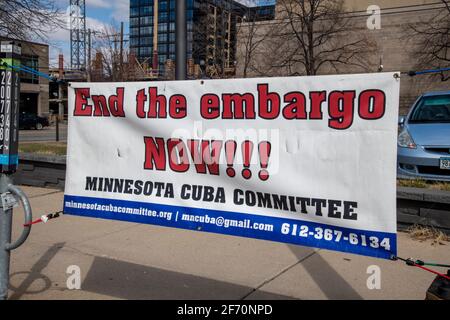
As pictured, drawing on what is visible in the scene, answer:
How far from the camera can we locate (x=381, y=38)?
26.1m

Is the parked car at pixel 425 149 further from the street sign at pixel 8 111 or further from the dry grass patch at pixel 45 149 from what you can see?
the dry grass patch at pixel 45 149

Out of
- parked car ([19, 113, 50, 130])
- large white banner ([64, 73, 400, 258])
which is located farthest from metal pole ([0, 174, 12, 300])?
parked car ([19, 113, 50, 130])

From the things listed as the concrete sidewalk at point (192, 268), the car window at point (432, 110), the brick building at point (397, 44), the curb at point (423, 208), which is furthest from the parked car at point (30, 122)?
the curb at point (423, 208)

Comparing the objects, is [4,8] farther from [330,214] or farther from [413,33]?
[413,33]

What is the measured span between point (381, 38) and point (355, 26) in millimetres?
1718

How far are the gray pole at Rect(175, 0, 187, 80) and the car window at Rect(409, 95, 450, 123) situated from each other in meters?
4.30

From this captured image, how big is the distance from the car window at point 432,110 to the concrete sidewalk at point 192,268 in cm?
275

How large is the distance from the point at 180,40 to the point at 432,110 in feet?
16.2

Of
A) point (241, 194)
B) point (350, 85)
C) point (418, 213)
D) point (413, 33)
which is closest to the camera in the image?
point (350, 85)

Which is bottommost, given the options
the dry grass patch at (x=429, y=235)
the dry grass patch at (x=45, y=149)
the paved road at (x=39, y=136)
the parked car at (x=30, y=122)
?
the dry grass patch at (x=429, y=235)

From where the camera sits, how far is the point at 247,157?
3156 millimetres

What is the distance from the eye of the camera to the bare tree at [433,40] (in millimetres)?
22328

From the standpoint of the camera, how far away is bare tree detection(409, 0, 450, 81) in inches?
879
